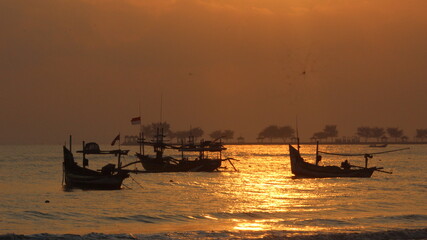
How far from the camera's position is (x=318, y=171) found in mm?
65688

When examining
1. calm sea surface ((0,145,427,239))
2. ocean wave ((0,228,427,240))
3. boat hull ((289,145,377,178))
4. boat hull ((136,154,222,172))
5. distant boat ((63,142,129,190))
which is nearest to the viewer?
ocean wave ((0,228,427,240))

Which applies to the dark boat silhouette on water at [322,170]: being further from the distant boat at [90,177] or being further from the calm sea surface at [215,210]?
the distant boat at [90,177]

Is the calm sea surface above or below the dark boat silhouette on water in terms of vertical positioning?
below

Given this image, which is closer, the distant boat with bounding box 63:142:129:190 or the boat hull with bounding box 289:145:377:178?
the distant boat with bounding box 63:142:129:190

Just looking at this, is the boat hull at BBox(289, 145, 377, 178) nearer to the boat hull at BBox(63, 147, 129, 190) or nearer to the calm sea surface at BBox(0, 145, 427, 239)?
the calm sea surface at BBox(0, 145, 427, 239)

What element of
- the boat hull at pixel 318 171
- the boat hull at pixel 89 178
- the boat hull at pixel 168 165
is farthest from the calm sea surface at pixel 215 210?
the boat hull at pixel 168 165

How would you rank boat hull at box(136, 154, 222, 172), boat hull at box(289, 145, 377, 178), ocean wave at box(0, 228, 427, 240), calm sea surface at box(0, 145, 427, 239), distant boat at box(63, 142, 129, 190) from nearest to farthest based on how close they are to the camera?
ocean wave at box(0, 228, 427, 240) → calm sea surface at box(0, 145, 427, 239) → distant boat at box(63, 142, 129, 190) → boat hull at box(289, 145, 377, 178) → boat hull at box(136, 154, 222, 172)

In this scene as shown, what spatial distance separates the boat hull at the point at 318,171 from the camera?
64.8m

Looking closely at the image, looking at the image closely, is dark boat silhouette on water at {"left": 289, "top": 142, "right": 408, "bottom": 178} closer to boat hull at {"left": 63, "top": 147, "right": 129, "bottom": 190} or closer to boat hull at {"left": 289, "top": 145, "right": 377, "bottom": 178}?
boat hull at {"left": 289, "top": 145, "right": 377, "bottom": 178}

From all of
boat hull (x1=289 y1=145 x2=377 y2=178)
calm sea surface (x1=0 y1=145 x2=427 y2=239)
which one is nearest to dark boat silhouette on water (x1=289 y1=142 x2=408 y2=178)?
boat hull (x1=289 y1=145 x2=377 y2=178)

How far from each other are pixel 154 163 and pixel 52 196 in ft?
89.6

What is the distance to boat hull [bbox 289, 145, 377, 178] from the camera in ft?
213

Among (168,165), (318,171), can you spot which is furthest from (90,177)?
(168,165)

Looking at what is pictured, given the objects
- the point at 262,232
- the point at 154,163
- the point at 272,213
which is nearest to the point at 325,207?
the point at 272,213
